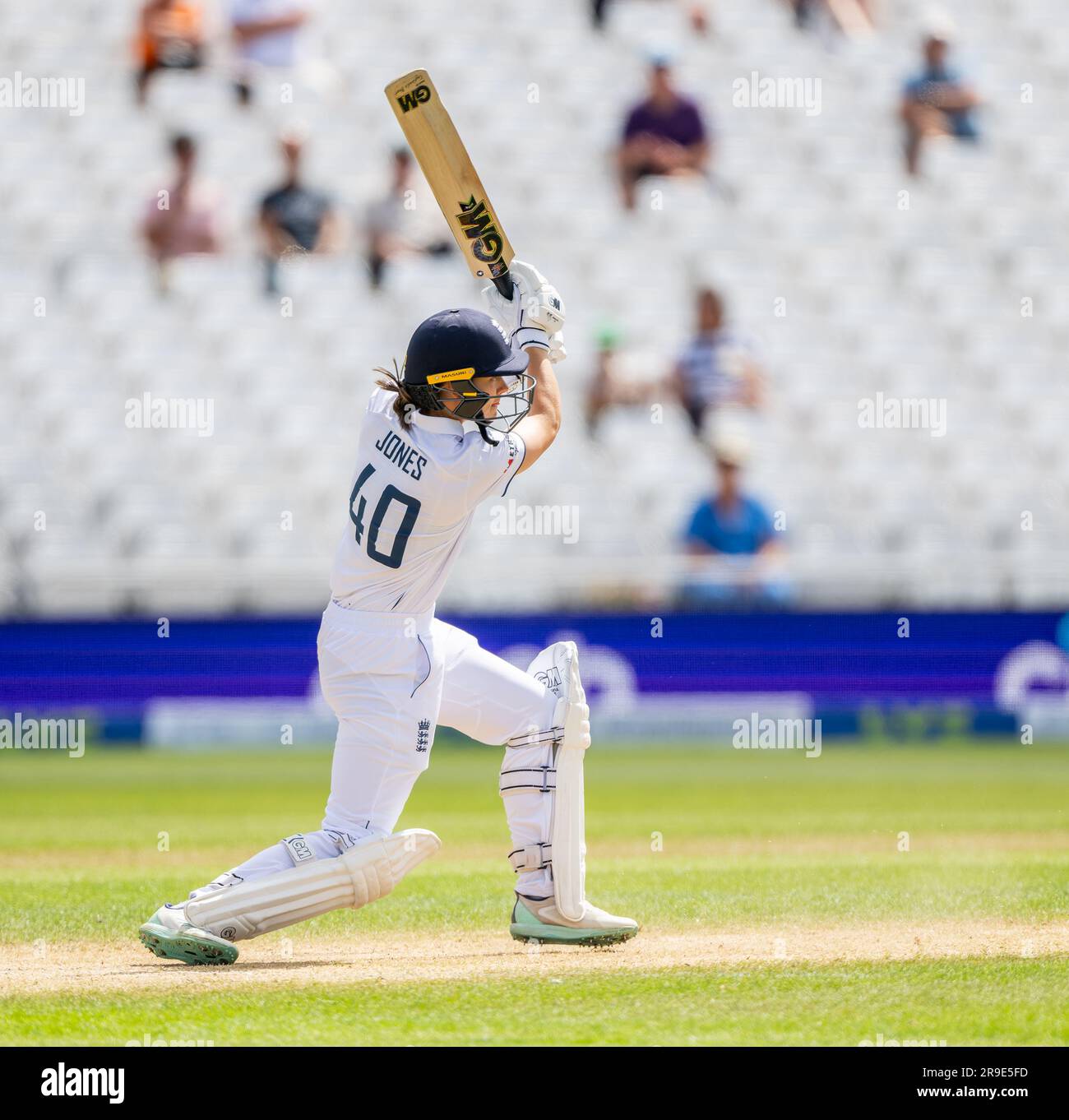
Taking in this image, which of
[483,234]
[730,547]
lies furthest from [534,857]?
[730,547]

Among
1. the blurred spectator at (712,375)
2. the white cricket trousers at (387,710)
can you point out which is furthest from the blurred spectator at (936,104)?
the white cricket trousers at (387,710)

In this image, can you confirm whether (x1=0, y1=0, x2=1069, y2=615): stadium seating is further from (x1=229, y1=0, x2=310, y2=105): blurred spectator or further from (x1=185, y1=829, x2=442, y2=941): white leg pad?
(x1=185, y1=829, x2=442, y2=941): white leg pad

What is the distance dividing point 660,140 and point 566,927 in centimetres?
1246

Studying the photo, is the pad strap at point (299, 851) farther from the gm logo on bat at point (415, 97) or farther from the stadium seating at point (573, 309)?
the stadium seating at point (573, 309)

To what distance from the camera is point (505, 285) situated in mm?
6559

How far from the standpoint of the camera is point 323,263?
53.6 ft

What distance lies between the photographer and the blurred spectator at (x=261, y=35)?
17.6m

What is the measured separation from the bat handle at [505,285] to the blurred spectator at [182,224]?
10009 mm

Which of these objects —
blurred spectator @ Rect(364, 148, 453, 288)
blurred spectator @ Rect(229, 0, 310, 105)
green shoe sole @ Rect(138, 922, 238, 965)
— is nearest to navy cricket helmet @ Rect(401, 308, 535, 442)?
green shoe sole @ Rect(138, 922, 238, 965)

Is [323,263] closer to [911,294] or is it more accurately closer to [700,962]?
[911,294]

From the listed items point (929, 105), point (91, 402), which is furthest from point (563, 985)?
point (929, 105)

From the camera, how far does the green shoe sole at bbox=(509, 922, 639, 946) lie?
6188 millimetres

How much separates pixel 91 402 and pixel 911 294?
7776 millimetres

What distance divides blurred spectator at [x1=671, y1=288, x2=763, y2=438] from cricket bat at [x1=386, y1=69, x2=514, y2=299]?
8.57m
